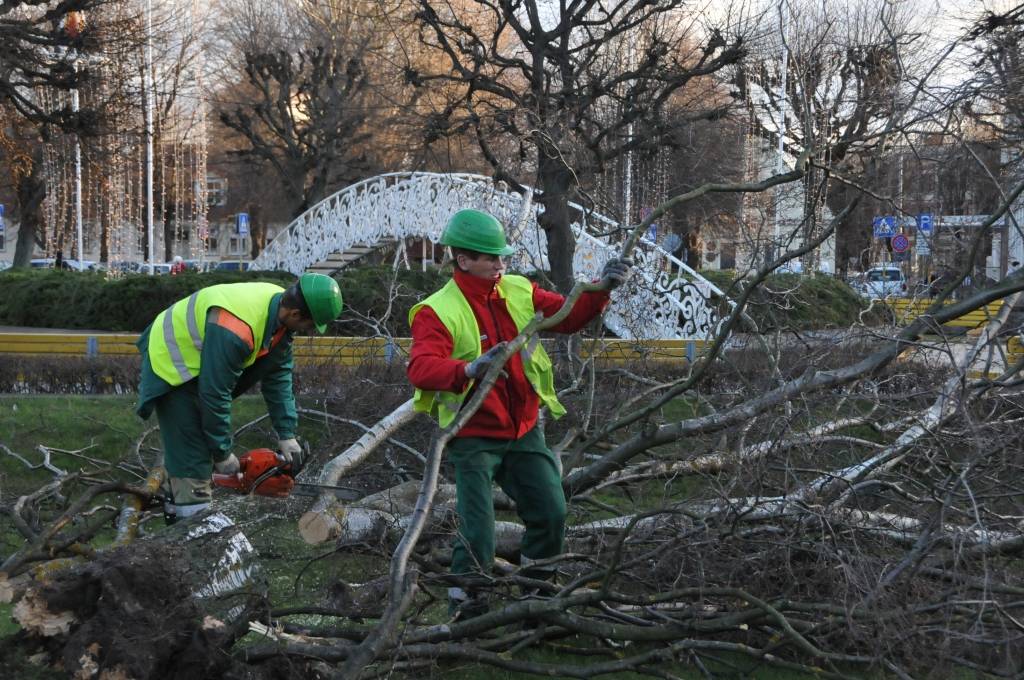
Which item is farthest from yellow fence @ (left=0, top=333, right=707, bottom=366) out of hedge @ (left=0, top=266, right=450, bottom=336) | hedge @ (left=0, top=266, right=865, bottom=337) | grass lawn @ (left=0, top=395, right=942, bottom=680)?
hedge @ (left=0, top=266, right=450, bottom=336)

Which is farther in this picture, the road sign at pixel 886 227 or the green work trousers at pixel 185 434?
the road sign at pixel 886 227

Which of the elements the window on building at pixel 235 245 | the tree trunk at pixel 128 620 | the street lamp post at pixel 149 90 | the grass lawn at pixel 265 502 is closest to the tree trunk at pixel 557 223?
the grass lawn at pixel 265 502

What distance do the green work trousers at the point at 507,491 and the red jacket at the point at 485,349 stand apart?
7 cm

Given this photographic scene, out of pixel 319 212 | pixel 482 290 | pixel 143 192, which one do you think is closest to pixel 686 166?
pixel 482 290

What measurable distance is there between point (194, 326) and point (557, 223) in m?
8.19

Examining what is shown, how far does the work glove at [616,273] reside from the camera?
437 cm

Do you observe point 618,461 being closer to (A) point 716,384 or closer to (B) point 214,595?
(B) point 214,595

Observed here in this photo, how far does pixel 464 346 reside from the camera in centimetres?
451

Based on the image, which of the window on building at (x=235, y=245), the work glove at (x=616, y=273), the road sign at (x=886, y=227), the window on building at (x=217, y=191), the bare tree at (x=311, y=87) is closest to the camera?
the work glove at (x=616, y=273)

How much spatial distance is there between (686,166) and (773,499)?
11.3m

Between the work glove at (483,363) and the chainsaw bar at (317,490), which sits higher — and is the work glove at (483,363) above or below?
above

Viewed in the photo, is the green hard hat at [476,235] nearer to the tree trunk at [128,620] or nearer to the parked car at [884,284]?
the tree trunk at [128,620]

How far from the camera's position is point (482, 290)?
461cm

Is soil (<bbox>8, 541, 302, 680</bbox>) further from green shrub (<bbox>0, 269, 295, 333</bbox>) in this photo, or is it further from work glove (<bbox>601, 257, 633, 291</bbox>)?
green shrub (<bbox>0, 269, 295, 333</bbox>)
